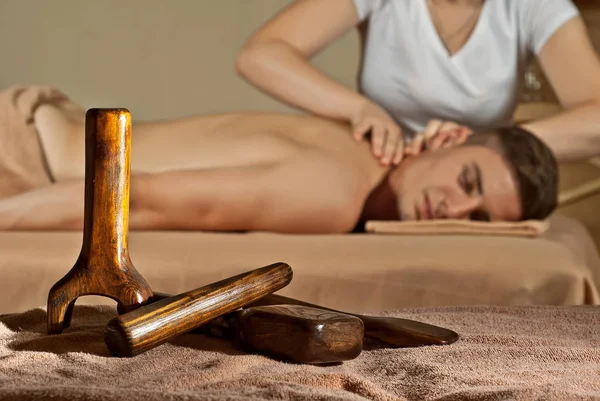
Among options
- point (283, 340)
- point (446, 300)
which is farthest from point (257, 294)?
point (446, 300)

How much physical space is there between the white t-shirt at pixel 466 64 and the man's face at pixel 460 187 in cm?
22

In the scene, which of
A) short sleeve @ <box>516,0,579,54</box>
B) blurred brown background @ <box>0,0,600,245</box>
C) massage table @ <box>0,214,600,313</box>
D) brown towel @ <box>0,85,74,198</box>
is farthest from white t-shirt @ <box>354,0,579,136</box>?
brown towel @ <box>0,85,74,198</box>

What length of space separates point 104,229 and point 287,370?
7.2 inches

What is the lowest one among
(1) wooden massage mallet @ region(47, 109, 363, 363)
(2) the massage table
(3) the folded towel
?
(2) the massage table

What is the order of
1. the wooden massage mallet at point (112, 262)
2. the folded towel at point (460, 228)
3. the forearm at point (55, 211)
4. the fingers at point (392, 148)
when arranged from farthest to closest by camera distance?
the fingers at point (392, 148) → the forearm at point (55, 211) → the folded towel at point (460, 228) → the wooden massage mallet at point (112, 262)

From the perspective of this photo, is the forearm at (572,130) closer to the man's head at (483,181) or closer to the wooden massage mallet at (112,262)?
the man's head at (483,181)

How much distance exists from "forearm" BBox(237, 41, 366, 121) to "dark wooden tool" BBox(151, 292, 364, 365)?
47.1 inches

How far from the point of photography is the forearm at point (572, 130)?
1.67 metres

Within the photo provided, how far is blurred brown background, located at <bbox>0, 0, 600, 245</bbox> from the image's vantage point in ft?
6.31

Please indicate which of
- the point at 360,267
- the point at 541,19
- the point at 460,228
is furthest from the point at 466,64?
the point at 360,267

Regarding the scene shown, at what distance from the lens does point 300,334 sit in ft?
1.58

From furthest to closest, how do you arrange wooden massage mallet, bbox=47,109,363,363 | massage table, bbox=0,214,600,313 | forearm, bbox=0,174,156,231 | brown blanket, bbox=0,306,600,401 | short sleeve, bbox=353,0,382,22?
short sleeve, bbox=353,0,382,22, forearm, bbox=0,174,156,231, massage table, bbox=0,214,600,313, wooden massage mallet, bbox=47,109,363,363, brown blanket, bbox=0,306,600,401

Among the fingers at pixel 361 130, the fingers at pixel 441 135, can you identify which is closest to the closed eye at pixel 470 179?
the fingers at pixel 441 135

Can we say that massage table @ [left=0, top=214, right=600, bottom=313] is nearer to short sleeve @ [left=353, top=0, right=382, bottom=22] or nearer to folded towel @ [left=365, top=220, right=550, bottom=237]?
folded towel @ [left=365, top=220, right=550, bottom=237]
